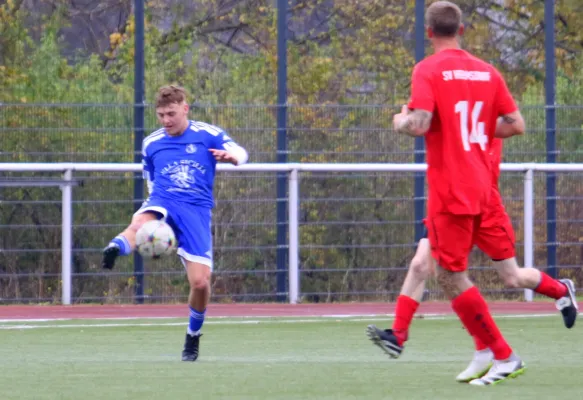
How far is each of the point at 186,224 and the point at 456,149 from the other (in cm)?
245

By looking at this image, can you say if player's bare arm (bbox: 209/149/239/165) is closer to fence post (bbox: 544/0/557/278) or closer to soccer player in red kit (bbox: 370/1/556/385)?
soccer player in red kit (bbox: 370/1/556/385)

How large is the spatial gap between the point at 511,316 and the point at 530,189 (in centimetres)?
295

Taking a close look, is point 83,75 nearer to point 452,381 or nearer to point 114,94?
point 114,94

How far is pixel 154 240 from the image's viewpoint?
884 centimetres

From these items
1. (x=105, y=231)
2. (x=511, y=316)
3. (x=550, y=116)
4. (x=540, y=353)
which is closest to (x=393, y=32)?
(x=550, y=116)

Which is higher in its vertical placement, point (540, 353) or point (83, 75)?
point (83, 75)

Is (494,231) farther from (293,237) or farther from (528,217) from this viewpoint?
(528,217)

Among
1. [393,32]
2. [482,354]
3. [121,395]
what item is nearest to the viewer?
[121,395]

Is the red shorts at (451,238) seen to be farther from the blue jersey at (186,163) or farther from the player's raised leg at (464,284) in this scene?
the blue jersey at (186,163)

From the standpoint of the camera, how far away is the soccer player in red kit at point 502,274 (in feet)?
24.5

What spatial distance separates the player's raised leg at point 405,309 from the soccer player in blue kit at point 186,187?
5.65ft

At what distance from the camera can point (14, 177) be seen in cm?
1516

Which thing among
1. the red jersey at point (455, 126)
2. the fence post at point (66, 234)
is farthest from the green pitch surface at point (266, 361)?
the fence post at point (66, 234)

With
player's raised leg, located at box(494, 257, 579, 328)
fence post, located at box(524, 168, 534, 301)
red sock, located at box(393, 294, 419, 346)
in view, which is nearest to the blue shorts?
red sock, located at box(393, 294, 419, 346)
